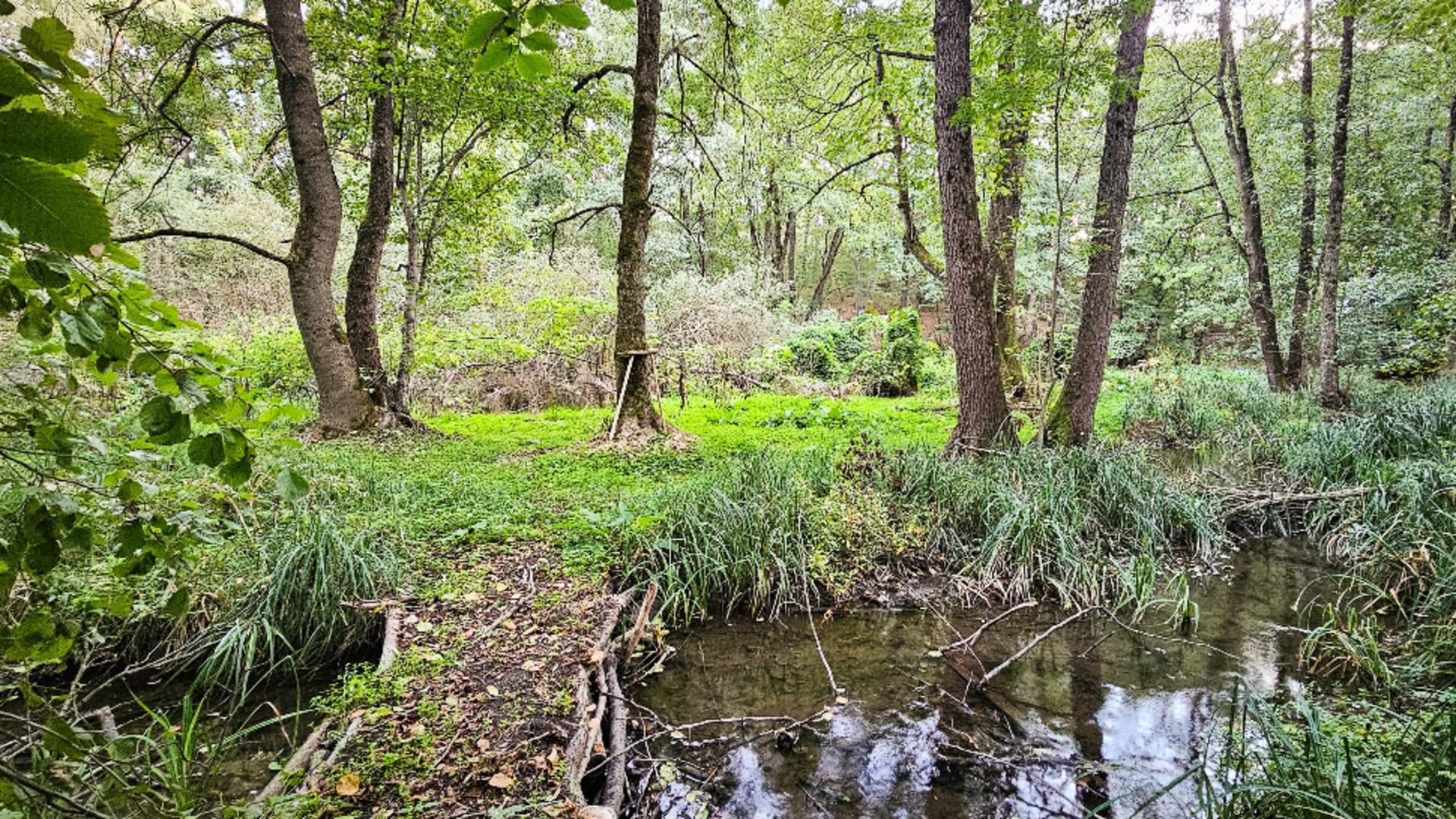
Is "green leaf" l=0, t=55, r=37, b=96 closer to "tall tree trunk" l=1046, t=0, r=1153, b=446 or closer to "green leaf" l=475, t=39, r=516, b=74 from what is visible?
"green leaf" l=475, t=39, r=516, b=74

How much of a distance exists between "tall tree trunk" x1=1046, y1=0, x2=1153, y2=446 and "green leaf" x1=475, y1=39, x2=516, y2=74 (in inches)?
249

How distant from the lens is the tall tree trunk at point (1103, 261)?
588cm

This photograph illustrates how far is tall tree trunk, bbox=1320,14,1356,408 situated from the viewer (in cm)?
881

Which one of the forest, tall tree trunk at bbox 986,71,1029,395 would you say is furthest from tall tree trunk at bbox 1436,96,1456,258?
tall tree trunk at bbox 986,71,1029,395

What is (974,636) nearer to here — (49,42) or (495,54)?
Result: (495,54)

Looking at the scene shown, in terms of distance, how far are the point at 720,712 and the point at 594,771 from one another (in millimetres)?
843

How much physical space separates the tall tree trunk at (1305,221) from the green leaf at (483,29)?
42.6ft

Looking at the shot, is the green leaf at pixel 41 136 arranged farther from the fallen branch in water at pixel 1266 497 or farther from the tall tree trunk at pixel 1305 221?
the tall tree trunk at pixel 1305 221

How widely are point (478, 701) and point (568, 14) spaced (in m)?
2.52

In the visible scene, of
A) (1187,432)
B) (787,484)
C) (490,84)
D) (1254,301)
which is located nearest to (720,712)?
(787,484)

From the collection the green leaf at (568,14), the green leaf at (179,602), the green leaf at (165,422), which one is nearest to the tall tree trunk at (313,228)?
the green leaf at (179,602)

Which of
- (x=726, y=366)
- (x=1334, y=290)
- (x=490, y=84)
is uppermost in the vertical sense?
(x=490, y=84)

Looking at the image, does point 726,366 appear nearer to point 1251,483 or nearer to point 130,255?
point 1251,483

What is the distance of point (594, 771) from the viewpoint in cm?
236
